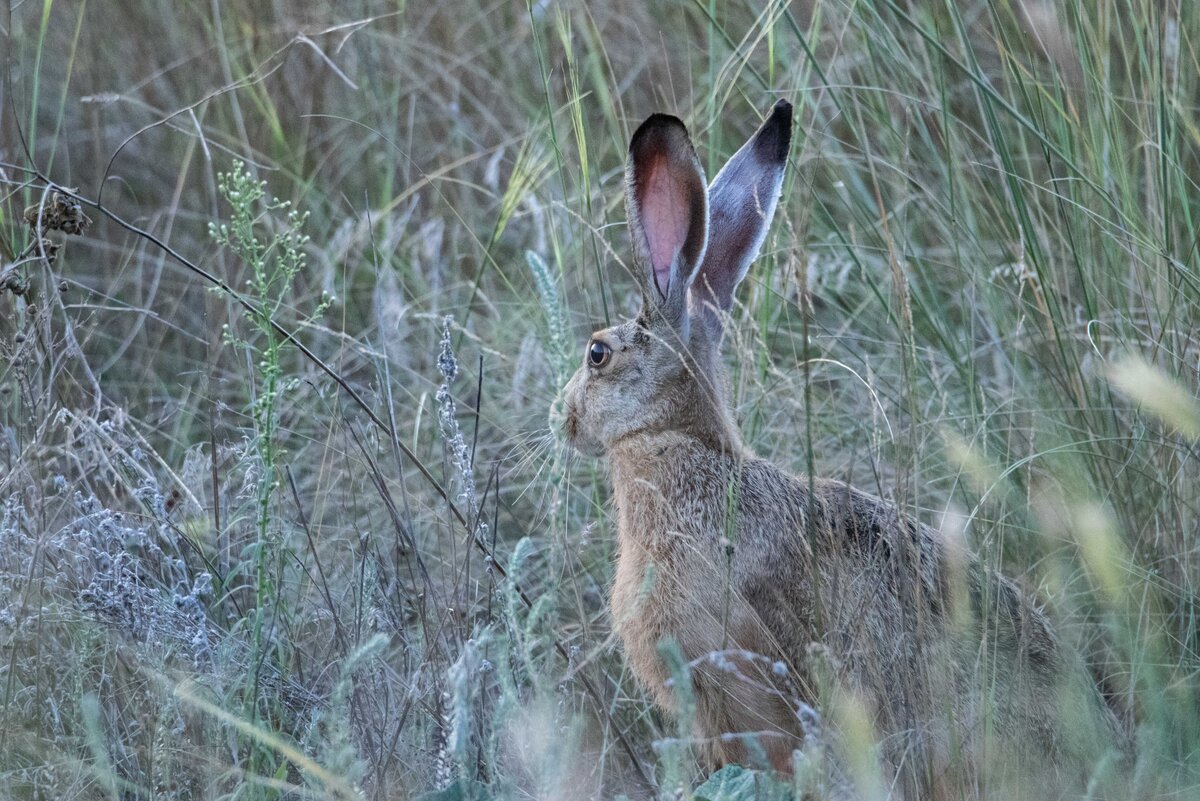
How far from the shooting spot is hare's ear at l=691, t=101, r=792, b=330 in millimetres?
3402

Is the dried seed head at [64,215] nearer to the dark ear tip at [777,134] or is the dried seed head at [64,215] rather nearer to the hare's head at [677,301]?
the hare's head at [677,301]

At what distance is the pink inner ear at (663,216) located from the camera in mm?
3320

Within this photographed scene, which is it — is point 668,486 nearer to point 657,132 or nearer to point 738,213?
point 738,213

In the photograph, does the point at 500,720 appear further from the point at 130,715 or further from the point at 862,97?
the point at 862,97

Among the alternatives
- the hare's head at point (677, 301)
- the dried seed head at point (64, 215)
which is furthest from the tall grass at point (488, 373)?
the hare's head at point (677, 301)

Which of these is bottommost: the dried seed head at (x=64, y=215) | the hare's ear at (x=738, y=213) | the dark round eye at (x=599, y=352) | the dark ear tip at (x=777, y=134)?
the dark round eye at (x=599, y=352)

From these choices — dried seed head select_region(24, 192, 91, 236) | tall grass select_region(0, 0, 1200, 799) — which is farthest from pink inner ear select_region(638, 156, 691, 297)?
dried seed head select_region(24, 192, 91, 236)

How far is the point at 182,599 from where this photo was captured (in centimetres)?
274

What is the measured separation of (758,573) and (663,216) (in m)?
0.87

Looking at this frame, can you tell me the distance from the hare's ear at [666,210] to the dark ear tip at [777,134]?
215mm

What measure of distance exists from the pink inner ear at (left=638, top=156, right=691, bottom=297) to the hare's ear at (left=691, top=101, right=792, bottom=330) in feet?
0.28

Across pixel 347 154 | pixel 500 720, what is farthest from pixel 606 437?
pixel 347 154

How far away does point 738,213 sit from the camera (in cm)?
349

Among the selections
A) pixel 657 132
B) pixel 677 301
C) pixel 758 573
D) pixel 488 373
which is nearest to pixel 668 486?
pixel 758 573
